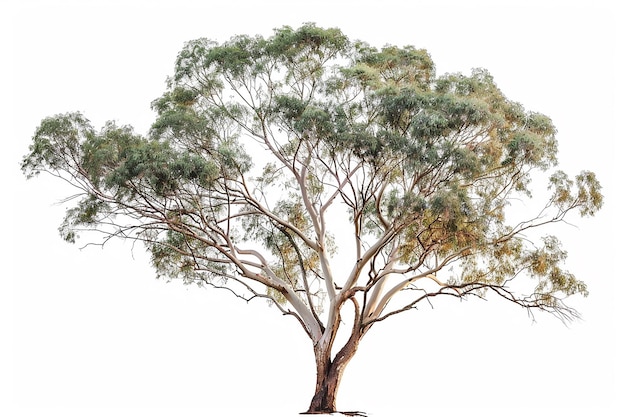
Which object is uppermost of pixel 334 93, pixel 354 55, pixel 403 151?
pixel 354 55

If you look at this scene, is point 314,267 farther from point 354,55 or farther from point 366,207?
point 354,55

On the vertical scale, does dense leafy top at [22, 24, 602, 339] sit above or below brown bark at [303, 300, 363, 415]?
above

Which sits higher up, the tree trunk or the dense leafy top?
the dense leafy top

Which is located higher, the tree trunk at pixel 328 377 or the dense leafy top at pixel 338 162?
the dense leafy top at pixel 338 162

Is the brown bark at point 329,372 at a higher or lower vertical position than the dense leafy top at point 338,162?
lower

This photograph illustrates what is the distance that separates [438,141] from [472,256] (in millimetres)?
2559

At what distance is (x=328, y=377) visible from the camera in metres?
13.9

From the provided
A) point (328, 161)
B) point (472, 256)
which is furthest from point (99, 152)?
point (472, 256)

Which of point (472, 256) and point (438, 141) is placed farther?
point (472, 256)

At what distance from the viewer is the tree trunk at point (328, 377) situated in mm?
13844

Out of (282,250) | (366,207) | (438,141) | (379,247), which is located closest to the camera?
(438,141)

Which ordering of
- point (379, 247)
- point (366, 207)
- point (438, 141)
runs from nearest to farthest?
point (438, 141)
point (379, 247)
point (366, 207)

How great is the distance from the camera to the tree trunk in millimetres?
13844

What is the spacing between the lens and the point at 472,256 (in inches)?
562
